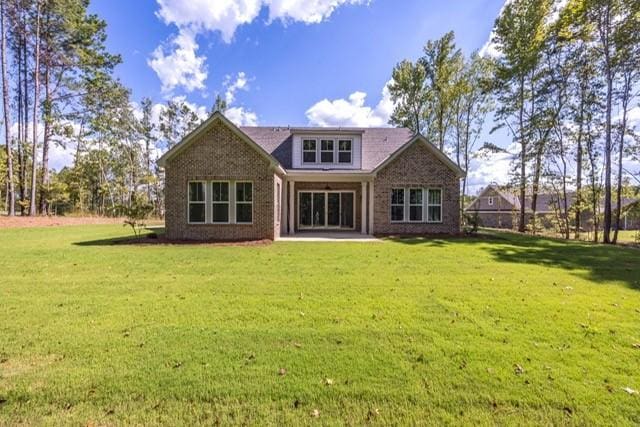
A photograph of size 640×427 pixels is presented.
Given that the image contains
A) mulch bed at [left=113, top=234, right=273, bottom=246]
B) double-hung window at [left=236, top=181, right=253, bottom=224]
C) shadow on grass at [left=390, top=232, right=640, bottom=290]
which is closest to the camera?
shadow on grass at [left=390, top=232, right=640, bottom=290]

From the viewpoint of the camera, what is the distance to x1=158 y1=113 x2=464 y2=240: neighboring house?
14.1 metres

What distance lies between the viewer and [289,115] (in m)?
26.7

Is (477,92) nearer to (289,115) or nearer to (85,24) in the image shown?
(289,115)

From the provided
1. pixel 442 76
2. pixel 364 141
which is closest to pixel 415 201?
pixel 364 141

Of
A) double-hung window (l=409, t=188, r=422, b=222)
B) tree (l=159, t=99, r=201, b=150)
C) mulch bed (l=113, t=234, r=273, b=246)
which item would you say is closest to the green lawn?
mulch bed (l=113, t=234, r=273, b=246)

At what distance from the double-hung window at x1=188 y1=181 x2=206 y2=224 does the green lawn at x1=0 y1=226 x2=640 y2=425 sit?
6.11 m

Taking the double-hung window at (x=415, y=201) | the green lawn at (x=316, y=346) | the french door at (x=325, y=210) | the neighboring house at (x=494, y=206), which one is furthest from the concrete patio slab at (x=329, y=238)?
the neighboring house at (x=494, y=206)

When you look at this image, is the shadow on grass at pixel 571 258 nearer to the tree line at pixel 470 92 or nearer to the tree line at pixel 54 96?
the tree line at pixel 470 92

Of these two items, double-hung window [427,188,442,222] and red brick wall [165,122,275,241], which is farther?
double-hung window [427,188,442,222]

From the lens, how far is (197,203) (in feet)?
46.8

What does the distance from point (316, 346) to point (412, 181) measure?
13.8 m

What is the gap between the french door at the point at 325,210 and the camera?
18.8 meters

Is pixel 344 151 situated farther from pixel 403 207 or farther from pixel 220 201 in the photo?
pixel 220 201

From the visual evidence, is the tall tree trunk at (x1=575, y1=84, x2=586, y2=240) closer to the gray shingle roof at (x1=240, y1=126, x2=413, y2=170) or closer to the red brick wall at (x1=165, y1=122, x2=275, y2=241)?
the gray shingle roof at (x1=240, y1=126, x2=413, y2=170)
